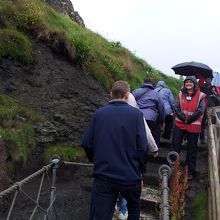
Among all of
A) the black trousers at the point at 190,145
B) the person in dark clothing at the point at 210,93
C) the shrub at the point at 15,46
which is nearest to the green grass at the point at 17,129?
the shrub at the point at 15,46

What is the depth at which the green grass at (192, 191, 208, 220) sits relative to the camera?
22.5 ft

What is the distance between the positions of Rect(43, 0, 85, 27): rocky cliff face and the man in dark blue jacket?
13235 millimetres

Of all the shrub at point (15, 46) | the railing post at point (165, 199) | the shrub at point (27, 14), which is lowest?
the railing post at point (165, 199)

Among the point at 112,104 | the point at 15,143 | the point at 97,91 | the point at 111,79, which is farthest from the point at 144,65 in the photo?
the point at 112,104

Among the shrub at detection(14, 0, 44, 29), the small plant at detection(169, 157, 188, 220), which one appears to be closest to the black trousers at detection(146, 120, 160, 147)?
the small plant at detection(169, 157, 188, 220)

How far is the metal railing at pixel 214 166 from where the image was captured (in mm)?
4985

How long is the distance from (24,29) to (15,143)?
14.0 feet

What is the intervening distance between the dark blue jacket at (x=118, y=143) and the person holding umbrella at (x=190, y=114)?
3.37 metres

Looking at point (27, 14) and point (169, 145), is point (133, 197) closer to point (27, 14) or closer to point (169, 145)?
point (169, 145)

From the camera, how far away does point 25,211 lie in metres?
6.86

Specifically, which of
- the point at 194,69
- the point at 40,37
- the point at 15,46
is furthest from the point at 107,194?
the point at 194,69

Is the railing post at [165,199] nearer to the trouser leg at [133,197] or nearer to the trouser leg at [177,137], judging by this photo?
the trouser leg at [133,197]

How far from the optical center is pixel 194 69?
1177 centimetres

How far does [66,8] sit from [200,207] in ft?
43.1
